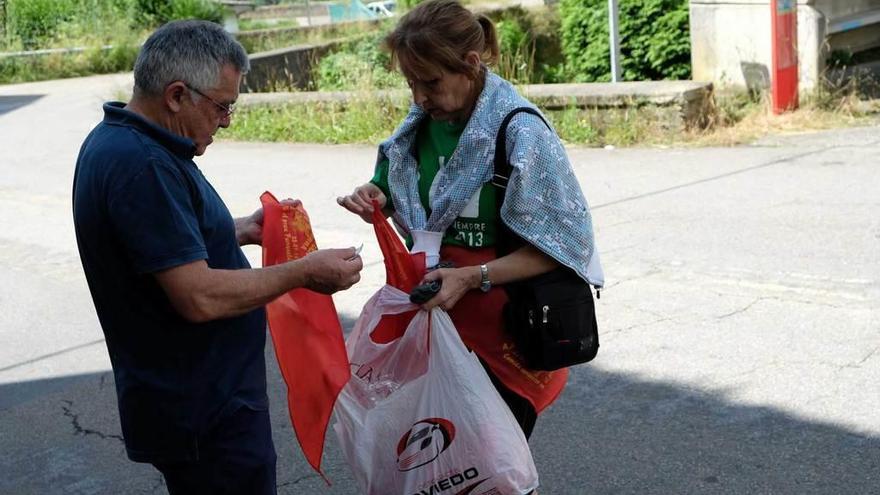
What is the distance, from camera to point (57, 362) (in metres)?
6.46

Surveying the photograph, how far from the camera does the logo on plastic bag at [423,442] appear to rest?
10.0ft

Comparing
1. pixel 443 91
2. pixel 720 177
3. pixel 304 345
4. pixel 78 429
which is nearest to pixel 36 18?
pixel 720 177

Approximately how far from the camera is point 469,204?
120 inches

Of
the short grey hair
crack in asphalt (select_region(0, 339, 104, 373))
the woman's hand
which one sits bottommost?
crack in asphalt (select_region(0, 339, 104, 373))

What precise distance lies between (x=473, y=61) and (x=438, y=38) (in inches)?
4.8

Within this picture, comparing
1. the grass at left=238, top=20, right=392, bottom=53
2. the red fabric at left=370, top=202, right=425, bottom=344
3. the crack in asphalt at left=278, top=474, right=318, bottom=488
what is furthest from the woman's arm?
the grass at left=238, top=20, right=392, bottom=53

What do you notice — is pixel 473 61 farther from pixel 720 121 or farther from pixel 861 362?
pixel 720 121

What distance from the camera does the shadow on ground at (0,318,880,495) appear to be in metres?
4.20

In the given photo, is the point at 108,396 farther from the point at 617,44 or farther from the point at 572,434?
the point at 617,44

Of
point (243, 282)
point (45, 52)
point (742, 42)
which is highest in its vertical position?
point (45, 52)

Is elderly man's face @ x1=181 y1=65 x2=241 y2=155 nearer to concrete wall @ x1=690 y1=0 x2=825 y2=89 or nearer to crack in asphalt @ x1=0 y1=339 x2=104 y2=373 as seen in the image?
crack in asphalt @ x1=0 y1=339 x2=104 y2=373

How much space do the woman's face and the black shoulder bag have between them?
0.13m

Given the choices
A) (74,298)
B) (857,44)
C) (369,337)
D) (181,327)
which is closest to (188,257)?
(181,327)

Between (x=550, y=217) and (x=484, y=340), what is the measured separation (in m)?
0.42
